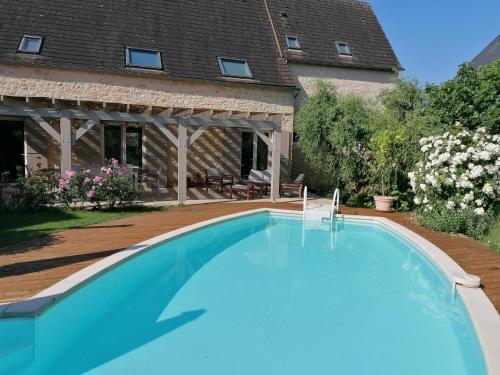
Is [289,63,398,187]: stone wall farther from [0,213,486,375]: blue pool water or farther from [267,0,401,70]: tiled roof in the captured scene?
[0,213,486,375]: blue pool water

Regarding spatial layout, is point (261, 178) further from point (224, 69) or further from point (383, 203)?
point (383, 203)

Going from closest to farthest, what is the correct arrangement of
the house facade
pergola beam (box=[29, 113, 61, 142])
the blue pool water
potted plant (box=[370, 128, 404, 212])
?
the blue pool water < pergola beam (box=[29, 113, 61, 142]) < potted plant (box=[370, 128, 404, 212]) < the house facade

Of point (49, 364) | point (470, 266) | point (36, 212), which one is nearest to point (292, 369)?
point (49, 364)

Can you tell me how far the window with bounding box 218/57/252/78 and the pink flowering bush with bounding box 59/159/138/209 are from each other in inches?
256

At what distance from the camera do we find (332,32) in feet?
60.3

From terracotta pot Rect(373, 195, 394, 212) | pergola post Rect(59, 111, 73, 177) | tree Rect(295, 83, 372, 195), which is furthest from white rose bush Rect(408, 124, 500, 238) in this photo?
pergola post Rect(59, 111, 73, 177)

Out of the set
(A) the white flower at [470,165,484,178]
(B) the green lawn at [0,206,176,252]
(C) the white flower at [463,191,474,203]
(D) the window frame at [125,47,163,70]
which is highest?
(D) the window frame at [125,47,163,70]

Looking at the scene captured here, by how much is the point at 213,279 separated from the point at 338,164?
26.2 feet

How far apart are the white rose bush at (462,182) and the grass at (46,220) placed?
7.53 m

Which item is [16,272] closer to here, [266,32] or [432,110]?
[432,110]

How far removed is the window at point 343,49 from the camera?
17.8 m

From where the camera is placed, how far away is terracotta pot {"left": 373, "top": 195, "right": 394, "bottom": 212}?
12031 millimetres

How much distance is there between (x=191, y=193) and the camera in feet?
49.7

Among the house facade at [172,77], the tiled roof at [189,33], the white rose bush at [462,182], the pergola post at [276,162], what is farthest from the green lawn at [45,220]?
the white rose bush at [462,182]
